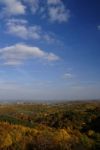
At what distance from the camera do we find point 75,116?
79.9 metres

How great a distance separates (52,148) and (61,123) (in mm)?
43876

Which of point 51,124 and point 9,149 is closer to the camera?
point 9,149

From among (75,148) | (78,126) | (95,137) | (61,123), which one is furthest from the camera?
(61,123)

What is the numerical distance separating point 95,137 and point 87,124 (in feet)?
65.2

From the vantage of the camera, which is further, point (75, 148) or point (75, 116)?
point (75, 116)

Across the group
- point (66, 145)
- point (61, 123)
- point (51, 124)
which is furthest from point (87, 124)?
point (66, 145)

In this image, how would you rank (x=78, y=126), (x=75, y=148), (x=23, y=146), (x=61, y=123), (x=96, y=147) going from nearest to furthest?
1. (x=75, y=148)
2. (x=23, y=146)
3. (x=96, y=147)
4. (x=78, y=126)
5. (x=61, y=123)

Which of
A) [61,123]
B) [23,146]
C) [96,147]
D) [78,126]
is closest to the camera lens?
[23,146]

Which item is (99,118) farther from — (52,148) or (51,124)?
(52,148)

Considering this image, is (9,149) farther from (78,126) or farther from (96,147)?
(78,126)

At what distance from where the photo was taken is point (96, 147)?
134 ft

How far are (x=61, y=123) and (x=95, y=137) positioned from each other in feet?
84.9

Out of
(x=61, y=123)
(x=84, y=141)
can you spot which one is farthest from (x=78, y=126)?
(x=84, y=141)

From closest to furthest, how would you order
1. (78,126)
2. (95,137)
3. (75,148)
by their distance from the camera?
(75,148) < (95,137) < (78,126)
